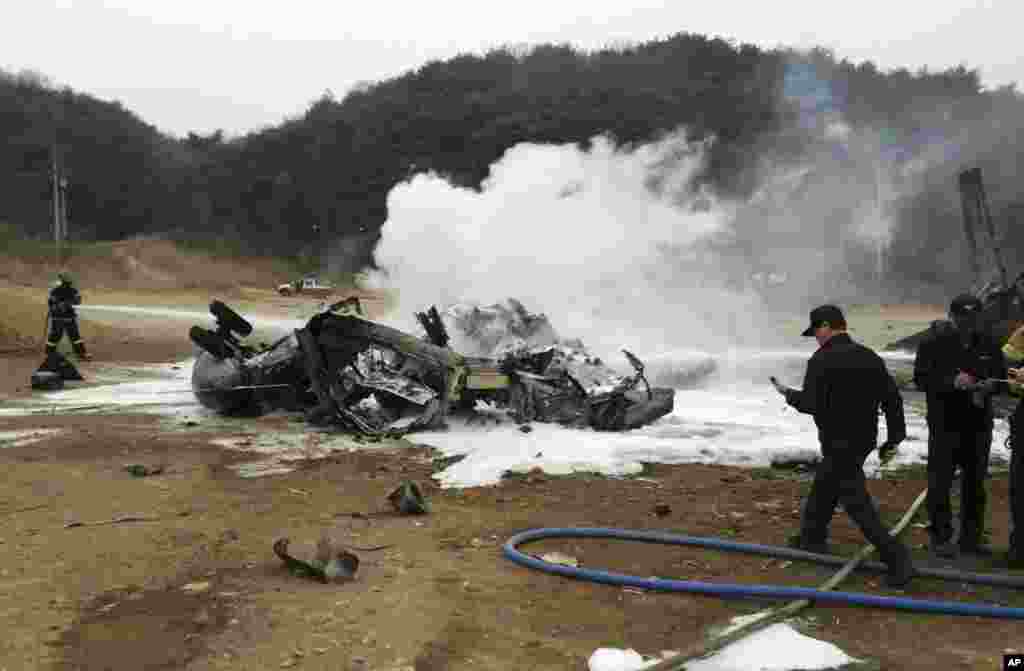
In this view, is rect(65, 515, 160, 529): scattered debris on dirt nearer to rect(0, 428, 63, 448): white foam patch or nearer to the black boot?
rect(0, 428, 63, 448): white foam patch

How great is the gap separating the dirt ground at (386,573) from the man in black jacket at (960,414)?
47 cm

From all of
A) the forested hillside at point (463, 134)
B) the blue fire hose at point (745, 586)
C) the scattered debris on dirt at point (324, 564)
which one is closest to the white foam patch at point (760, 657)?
the blue fire hose at point (745, 586)

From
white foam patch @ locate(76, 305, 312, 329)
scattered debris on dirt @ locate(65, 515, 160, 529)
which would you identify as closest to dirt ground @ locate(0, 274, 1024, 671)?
scattered debris on dirt @ locate(65, 515, 160, 529)

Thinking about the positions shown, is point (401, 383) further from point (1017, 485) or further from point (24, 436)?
point (1017, 485)

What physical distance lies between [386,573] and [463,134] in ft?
172

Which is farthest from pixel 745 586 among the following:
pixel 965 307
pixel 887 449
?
pixel 965 307

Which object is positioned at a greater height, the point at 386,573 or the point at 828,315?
the point at 828,315

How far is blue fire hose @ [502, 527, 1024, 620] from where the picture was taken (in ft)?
14.1

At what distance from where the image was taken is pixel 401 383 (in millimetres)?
10406

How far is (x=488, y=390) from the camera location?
410 inches

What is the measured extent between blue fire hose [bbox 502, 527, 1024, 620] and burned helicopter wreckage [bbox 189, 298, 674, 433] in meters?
4.30

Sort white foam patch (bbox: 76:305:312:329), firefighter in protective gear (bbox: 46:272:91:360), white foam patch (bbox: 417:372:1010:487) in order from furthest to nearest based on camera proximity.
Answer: white foam patch (bbox: 76:305:312:329) → firefighter in protective gear (bbox: 46:272:91:360) → white foam patch (bbox: 417:372:1010:487)

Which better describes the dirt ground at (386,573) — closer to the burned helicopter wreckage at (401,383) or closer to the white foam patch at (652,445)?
the white foam patch at (652,445)

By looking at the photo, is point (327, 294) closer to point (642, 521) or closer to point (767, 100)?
point (767, 100)
